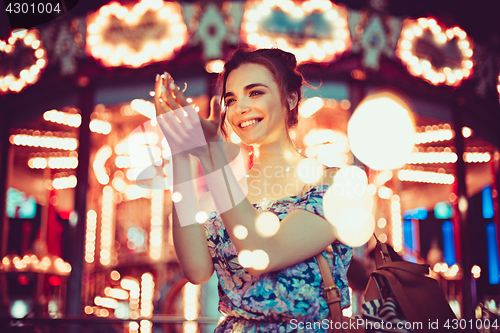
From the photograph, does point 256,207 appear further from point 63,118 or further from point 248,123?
point 63,118

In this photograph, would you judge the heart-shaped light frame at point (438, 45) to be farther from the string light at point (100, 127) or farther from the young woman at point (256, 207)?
the string light at point (100, 127)

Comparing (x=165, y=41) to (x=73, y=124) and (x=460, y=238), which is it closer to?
(x=73, y=124)

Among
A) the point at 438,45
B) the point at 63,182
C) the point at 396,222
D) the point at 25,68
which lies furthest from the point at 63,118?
the point at 438,45

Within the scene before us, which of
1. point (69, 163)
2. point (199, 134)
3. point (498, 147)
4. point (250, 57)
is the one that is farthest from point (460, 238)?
point (69, 163)

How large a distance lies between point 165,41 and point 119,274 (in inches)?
168

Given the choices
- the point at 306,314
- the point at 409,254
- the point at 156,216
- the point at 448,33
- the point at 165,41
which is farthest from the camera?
the point at 156,216

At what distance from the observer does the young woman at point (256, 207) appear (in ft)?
3.85

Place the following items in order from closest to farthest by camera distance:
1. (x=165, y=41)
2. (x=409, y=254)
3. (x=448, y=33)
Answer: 1. (x=165, y=41)
2. (x=448, y=33)
3. (x=409, y=254)

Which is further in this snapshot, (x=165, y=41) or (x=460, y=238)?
(x=460, y=238)

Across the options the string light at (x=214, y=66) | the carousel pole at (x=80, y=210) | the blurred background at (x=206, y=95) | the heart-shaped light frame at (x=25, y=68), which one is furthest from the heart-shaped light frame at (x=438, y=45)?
the heart-shaped light frame at (x=25, y=68)

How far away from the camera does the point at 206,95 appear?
547cm

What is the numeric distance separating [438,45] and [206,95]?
331 cm

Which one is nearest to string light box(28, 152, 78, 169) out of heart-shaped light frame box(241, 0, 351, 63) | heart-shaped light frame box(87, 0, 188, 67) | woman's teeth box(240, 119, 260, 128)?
heart-shaped light frame box(87, 0, 188, 67)

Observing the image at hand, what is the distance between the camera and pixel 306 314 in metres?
1.30
